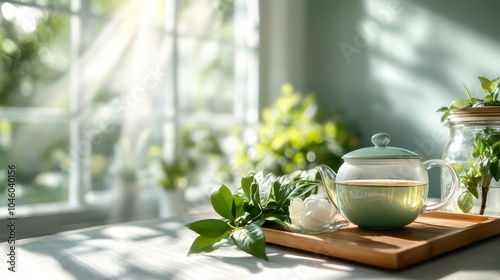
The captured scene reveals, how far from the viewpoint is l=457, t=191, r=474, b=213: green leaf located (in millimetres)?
977

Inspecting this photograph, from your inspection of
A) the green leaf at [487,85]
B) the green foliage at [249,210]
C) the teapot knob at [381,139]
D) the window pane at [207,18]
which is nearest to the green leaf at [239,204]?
the green foliage at [249,210]

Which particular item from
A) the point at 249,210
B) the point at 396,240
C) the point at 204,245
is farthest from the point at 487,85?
the point at 204,245

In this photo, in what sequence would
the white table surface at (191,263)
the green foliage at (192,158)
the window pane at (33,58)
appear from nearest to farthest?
the white table surface at (191,263)
the window pane at (33,58)
the green foliage at (192,158)

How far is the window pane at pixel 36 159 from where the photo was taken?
90.5 inches

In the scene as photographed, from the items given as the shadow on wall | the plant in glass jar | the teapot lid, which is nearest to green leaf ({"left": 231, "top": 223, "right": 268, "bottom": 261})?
the teapot lid

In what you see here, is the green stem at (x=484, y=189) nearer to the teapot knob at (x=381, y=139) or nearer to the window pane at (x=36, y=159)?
the teapot knob at (x=381, y=139)

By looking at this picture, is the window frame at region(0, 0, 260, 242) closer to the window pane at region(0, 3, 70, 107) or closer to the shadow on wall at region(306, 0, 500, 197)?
the window pane at region(0, 3, 70, 107)

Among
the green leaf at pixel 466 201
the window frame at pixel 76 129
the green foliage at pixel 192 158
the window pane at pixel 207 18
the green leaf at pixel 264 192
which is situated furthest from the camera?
the window pane at pixel 207 18

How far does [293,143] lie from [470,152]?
1869mm

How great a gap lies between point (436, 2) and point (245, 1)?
4.25 feet

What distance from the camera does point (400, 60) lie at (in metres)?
2.95

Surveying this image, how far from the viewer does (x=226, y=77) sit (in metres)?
3.30

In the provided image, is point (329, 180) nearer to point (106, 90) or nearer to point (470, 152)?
point (470, 152)

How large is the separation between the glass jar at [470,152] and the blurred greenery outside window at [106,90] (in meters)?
2.02
